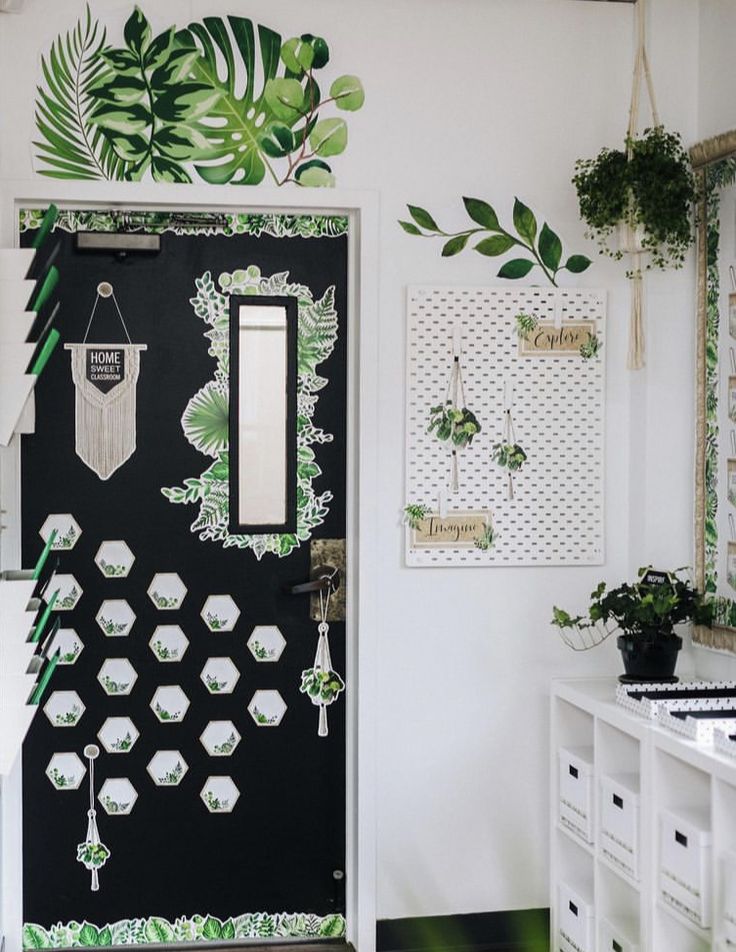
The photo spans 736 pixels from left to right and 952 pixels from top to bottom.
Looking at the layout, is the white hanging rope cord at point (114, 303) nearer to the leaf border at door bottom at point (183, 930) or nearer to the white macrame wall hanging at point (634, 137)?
the white macrame wall hanging at point (634, 137)

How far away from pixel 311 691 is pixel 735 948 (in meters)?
1.40

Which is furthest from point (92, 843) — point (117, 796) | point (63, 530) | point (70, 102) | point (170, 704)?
point (70, 102)

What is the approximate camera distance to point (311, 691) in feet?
11.2

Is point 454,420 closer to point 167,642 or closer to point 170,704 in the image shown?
point 167,642

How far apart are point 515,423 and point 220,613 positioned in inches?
38.0

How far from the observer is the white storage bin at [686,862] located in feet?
8.09

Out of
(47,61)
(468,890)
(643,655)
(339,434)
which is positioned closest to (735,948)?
(643,655)

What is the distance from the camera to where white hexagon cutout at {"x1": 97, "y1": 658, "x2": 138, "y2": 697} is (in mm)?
3320

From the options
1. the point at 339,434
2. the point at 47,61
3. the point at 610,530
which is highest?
the point at 47,61

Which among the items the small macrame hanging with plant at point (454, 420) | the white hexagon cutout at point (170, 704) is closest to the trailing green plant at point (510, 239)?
the small macrame hanging with plant at point (454, 420)

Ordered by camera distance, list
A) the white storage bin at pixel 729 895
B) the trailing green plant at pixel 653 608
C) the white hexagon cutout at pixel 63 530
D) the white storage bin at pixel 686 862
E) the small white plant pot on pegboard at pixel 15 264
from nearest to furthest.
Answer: the white storage bin at pixel 729 895
the white storage bin at pixel 686 862
the small white plant pot on pegboard at pixel 15 264
the trailing green plant at pixel 653 608
the white hexagon cutout at pixel 63 530

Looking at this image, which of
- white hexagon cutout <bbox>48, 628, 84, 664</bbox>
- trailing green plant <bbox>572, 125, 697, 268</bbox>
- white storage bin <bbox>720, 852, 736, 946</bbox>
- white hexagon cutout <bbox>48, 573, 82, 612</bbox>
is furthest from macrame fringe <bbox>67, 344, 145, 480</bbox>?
white storage bin <bbox>720, 852, 736, 946</bbox>

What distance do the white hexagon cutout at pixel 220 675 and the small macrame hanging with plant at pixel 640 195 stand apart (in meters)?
1.37

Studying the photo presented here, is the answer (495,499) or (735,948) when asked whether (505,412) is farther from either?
(735,948)
